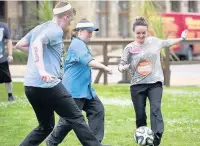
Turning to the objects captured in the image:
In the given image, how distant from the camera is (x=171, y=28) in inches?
1340

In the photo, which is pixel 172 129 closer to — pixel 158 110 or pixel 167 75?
pixel 158 110

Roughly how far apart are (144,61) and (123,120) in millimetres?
3085

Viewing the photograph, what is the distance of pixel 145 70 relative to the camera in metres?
8.53

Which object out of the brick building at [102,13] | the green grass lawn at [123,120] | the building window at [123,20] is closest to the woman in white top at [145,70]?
the green grass lawn at [123,120]

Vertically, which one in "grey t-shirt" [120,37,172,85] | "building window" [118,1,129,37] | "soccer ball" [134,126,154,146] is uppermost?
"grey t-shirt" [120,37,172,85]

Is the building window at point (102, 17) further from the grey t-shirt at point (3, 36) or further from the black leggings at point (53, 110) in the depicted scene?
the black leggings at point (53, 110)

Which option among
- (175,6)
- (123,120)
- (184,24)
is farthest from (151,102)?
(175,6)

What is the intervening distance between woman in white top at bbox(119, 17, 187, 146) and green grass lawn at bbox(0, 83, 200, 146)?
0.76 meters

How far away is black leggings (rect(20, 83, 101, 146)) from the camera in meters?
7.13

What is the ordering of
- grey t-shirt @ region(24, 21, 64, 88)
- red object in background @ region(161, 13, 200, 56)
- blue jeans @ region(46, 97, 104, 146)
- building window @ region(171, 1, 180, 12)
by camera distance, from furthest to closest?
building window @ region(171, 1, 180, 12), red object in background @ region(161, 13, 200, 56), blue jeans @ region(46, 97, 104, 146), grey t-shirt @ region(24, 21, 64, 88)

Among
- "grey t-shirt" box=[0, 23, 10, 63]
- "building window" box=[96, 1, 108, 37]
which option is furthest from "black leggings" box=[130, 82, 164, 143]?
"building window" box=[96, 1, 108, 37]

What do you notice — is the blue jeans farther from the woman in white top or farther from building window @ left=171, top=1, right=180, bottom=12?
building window @ left=171, top=1, right=180, bottom=12

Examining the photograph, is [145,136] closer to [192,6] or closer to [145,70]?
[145,70]

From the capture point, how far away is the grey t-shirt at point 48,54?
7.07 m
